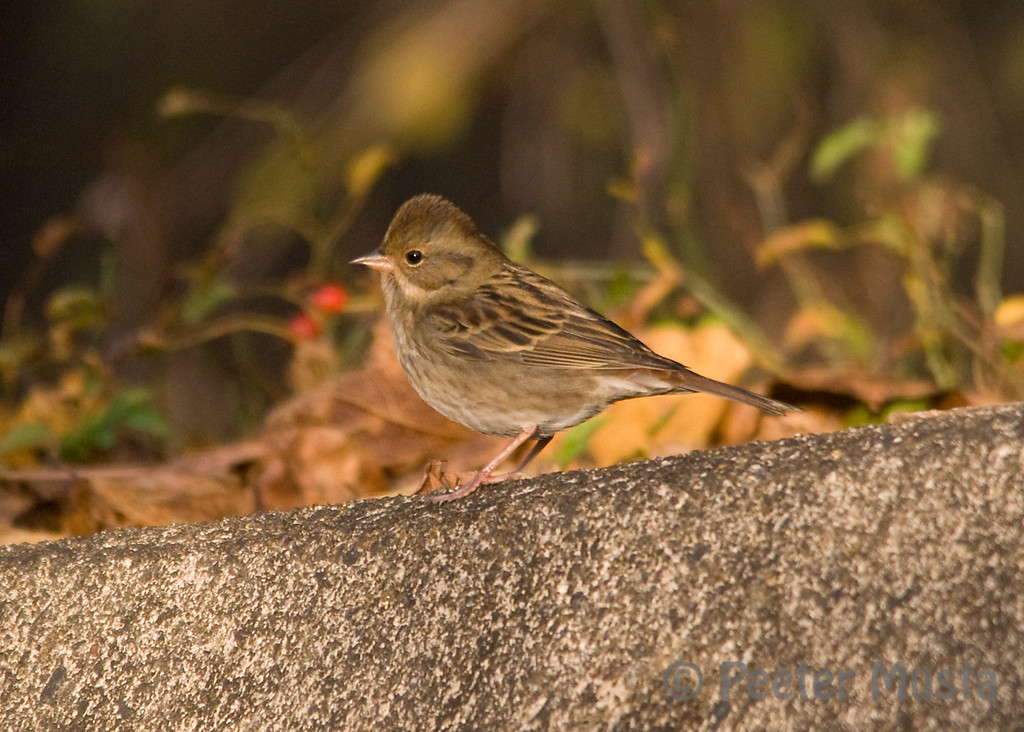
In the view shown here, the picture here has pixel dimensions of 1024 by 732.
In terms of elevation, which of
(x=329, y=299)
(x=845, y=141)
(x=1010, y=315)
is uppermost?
(x=329, y=299)

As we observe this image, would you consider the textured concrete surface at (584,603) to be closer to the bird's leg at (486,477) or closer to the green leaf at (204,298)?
the bird's leg at (486,477)

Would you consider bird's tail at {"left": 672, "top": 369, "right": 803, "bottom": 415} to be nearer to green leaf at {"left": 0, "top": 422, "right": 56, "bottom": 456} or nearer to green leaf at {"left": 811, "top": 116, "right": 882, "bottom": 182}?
green leaf at {"left": 811, "top": 116, "right": 882, "bottom": 182}

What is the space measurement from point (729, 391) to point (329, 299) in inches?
68.8

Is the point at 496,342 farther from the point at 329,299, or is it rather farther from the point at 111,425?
the point at 111,425

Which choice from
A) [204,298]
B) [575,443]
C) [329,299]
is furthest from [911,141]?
[204,298]

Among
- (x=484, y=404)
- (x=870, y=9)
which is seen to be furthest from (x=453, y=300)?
(x=870, y=9)

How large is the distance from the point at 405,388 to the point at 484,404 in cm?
71

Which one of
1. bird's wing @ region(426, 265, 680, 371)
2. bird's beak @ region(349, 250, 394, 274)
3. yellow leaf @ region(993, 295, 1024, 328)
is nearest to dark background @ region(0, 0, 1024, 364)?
yellow leaf @ region(993, 295, 1024, 328)

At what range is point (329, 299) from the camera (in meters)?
4.38

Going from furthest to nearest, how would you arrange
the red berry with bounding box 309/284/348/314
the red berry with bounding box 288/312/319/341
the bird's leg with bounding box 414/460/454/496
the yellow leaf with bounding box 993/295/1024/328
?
the red berry with bounding box 288/312/319/341 < the red berry with bounding box 309/284/348/314 < the yellow leaf with bounding box 993/295/1024/328 < the bird's leg with bounding box 414/460/454/496

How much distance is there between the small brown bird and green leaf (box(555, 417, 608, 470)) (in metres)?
0.03

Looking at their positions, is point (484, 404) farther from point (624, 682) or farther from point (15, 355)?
point (15, 355)

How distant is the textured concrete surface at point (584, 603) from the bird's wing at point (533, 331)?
0.86 metres

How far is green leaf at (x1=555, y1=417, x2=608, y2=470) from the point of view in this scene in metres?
3.38
